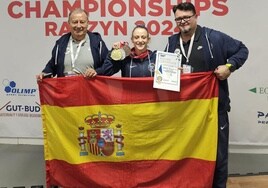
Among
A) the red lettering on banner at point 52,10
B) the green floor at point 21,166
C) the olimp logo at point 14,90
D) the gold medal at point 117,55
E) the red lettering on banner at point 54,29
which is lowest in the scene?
the green floor at point 21,166

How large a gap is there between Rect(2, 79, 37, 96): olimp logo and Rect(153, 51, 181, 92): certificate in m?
1.38

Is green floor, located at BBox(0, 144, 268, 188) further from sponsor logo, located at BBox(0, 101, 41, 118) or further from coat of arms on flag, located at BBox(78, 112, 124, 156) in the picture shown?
coat of arms on flag, located at BBox(78, 112, 124, 156)

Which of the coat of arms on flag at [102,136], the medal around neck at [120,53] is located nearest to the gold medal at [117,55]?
the medal around neck at [120,53]

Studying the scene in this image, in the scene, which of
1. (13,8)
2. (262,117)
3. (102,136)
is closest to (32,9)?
(13,8)

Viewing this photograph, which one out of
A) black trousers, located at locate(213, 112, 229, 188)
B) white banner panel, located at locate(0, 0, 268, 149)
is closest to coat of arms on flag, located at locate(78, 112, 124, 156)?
black trousers, located at locate(213, 112, 229, 188)

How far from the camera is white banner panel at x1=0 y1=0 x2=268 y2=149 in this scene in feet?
10.6

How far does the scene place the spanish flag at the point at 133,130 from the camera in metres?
2.60

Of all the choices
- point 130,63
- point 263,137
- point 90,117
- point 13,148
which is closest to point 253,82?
point 263,137

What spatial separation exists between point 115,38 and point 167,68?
3.11 feet

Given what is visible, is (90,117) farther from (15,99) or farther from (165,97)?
(15,99)

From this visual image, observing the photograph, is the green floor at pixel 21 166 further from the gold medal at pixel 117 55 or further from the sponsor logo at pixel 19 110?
the gold medal at pixel 117 55

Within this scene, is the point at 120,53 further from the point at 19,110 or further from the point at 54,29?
the point at 19,110

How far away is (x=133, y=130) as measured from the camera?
265cm

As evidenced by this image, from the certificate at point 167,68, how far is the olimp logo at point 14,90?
1.38 metres
